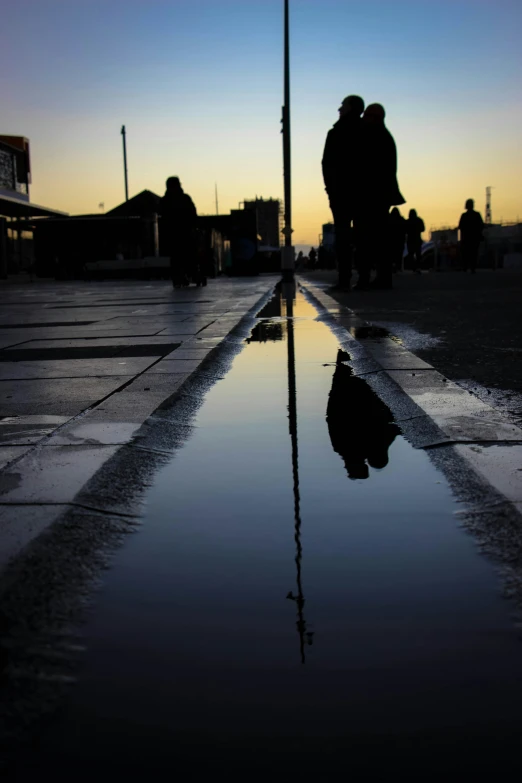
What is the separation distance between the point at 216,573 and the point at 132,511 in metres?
0.59

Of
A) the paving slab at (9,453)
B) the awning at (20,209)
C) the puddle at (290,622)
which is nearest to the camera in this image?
the puddle at (290,622)

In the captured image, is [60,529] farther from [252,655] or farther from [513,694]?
[513,694]

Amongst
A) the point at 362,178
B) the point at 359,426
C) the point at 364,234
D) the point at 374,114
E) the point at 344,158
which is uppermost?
the point at 374,114

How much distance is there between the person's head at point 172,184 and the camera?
18625 millimetres

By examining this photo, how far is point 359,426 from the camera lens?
375 cm

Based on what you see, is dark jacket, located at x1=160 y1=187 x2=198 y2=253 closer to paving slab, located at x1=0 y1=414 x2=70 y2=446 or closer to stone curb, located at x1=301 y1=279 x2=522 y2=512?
stone curb, located at x1=301 y1=279 x2=522 y2=512

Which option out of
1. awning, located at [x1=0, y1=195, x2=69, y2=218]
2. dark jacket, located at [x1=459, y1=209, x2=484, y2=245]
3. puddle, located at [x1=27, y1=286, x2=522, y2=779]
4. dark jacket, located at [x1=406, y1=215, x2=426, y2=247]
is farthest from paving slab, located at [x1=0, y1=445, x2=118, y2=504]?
awning, located at [x1=0, y1=195, x2=69, y2=218]

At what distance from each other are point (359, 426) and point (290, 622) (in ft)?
6.78

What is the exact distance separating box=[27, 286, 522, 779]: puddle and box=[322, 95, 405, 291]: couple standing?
10828mm

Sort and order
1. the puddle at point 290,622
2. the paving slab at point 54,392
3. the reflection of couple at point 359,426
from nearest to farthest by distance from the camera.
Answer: the puddle at point 290,622 → the reflection of couple at point 359,426 → the paving slab at point 54,392

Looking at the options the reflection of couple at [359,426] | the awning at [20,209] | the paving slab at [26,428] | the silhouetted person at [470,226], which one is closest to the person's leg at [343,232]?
the reflection of couple at [359,426]

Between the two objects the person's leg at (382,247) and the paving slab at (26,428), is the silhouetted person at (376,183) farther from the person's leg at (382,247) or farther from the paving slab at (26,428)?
the paving slab at (26,428)

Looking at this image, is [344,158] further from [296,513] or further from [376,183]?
[296,513]

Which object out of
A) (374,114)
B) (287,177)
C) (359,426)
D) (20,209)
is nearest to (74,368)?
(359,426)
